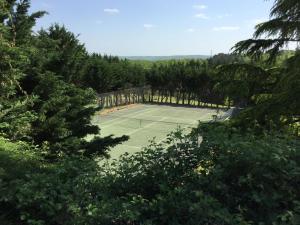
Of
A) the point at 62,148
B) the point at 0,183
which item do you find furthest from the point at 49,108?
the point at 0,183

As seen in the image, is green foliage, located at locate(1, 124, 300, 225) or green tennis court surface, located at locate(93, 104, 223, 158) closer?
green foliage, located at locate(1, 124, 300, 225)

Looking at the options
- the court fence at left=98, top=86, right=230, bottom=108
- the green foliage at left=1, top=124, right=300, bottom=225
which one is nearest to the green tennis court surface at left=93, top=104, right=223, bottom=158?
the court fence at left=98, top=86, right=230, bottom=108

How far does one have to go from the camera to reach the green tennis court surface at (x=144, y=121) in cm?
2683

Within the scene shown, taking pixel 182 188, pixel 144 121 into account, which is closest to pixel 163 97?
pixel 144 121

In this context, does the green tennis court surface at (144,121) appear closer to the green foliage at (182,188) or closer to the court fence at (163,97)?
the court fence at (163,97)

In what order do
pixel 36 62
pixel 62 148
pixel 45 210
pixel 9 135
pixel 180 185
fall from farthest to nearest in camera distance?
pixel 36 62 → pixel 62 148 → pixel 9 135 → pixel 180 185 → pixel 45 210

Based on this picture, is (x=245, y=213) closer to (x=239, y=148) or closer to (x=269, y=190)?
(x=269, y=190)

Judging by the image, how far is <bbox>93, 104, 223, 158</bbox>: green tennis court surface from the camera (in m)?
26.8

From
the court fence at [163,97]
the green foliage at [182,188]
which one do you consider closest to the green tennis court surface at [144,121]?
the court fence at [163,97]

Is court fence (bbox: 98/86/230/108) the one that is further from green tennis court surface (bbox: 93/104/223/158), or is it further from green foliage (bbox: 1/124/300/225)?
green foliage (bbox: 1/124/300/225)

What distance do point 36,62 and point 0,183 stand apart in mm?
9845

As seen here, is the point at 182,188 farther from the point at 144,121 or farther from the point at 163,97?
the point at 163,97

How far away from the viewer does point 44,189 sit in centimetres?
325

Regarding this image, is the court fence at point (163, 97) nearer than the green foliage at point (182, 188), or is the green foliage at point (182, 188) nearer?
the green foliage at point (182, 188)
